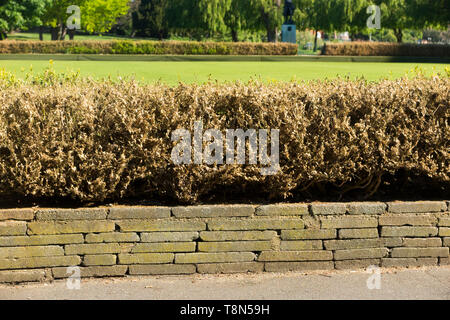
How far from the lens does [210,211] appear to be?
14.8ft

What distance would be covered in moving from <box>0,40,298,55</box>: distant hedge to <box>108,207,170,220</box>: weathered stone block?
1262 inches

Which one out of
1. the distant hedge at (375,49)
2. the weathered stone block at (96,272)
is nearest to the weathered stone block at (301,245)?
the weathered stone block at (96,272)

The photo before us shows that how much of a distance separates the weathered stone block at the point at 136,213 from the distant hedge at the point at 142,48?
1262 inches

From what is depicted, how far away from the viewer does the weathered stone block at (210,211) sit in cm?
449

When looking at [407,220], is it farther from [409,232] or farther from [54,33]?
[54,33]

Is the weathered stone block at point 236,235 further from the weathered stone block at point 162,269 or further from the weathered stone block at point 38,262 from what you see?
the weathered stone block at point 38,262

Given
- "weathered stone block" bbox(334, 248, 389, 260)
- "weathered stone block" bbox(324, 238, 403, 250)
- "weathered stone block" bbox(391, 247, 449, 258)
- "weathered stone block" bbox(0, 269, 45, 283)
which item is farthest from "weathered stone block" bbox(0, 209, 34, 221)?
"weathered stone block" bbox(391, 247, 449, 258)

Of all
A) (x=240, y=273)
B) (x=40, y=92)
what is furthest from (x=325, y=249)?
(x=40, y=92)

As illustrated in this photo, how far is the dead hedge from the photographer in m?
4.53

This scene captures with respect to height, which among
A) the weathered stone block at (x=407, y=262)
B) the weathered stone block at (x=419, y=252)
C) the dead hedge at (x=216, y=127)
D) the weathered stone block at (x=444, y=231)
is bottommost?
the weathered stone block at (x=407, y=262)

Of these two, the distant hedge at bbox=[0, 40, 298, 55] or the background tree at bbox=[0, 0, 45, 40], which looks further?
the background tree at bbox=[0, 0, 45, 40]

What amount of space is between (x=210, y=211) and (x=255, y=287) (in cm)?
75

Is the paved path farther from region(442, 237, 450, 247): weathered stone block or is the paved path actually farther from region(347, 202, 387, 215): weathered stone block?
region(347, 202, 387, 215): weathered stone block

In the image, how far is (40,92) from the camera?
497cm
